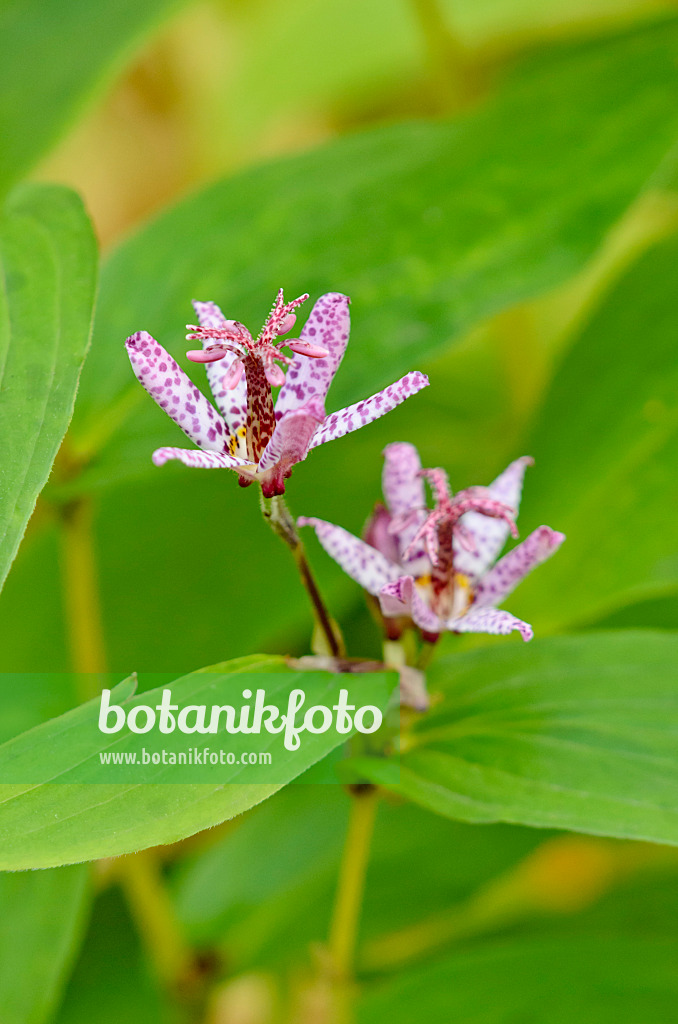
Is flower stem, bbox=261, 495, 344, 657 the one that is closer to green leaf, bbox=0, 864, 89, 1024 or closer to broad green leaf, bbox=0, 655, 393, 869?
broad green leaf, bbox=0, 655, 393, 869

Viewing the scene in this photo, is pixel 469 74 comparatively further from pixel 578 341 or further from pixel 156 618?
pixel 156 618

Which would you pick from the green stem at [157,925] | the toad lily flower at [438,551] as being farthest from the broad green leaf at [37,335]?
the green stem at [157,925]

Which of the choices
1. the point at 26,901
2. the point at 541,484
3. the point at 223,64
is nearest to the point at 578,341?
the point at 541,484

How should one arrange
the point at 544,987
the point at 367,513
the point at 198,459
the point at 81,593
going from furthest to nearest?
1. the point at 367,513
2. the point at 544,987
3. the point at 81,593
4. the point at 198,459

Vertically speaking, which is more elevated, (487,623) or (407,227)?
(407,227)

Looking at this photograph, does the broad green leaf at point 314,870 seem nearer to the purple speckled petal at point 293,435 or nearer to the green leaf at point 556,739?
the green leaf at point 556,739

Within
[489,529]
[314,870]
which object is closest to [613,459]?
[489,529]

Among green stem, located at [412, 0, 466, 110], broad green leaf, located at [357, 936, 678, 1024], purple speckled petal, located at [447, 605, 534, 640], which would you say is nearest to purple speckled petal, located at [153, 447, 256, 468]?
purple speckled petal, located at [447, 605, 534, 640]

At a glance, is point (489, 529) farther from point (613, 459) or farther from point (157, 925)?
point (157, 925)
